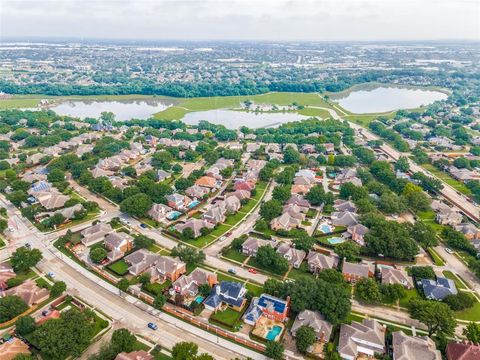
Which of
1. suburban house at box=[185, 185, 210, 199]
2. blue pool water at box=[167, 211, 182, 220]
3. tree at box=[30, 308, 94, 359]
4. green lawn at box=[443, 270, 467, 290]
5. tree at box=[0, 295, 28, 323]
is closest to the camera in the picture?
tree at box=[30, 308, 94, 359]

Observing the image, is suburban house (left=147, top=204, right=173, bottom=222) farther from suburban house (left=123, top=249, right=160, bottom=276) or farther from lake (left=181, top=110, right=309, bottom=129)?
lake (left=181, top=110, right=309, bottom=129)

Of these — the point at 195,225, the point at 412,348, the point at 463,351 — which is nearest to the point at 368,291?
the point at 412,348

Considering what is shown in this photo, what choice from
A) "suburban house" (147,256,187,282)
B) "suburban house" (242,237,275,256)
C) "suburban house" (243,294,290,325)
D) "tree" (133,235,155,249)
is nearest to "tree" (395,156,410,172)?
"suburban house" (242,237,275,256)

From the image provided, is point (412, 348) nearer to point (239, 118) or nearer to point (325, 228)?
point (325, 228)

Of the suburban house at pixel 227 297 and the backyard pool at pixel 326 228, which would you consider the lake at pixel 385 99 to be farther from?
the suburban house at pixel 227 297

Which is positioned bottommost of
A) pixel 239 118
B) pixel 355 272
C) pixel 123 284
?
pixel 239 118

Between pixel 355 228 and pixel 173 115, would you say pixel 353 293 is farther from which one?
pixel 173 115
